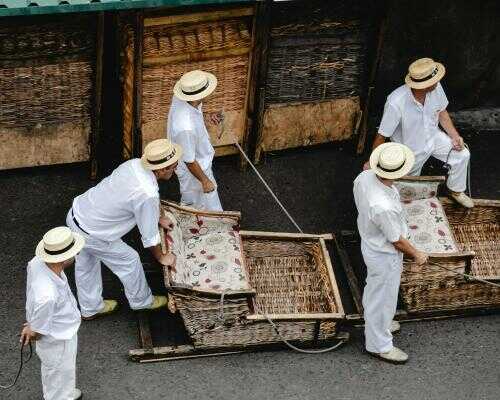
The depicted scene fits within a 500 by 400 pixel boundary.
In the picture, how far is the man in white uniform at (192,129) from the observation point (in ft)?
27.3

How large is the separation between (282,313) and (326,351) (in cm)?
55

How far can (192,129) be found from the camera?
8.38 metres

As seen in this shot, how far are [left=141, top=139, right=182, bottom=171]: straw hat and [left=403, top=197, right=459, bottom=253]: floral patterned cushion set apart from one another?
268cm

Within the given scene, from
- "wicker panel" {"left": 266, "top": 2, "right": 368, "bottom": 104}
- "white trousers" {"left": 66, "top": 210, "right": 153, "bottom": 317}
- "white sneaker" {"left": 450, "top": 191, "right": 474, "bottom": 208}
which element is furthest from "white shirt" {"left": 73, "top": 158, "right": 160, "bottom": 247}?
"white sneaker" {"left": 450, "top": 191, "right": 474, "bottom": 208}

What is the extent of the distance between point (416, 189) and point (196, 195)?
2.27 metres

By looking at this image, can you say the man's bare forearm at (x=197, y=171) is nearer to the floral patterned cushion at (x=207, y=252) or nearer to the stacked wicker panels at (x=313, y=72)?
the floral patterned cushion at (x=207, y=252)

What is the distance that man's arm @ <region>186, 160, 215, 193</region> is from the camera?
28.0 ft

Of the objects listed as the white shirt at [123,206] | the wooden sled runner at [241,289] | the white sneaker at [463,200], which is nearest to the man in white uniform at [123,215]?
the white shirt at [123,206]

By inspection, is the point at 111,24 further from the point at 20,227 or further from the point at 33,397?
the point at 33,397

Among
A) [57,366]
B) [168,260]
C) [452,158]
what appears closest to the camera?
[57,366]

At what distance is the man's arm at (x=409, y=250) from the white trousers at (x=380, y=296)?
114 millimetres

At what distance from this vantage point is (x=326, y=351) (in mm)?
8250

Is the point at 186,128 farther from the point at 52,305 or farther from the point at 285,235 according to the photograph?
the point at 52,305

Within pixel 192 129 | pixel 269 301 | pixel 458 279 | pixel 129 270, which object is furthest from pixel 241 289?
pixel 458 279
